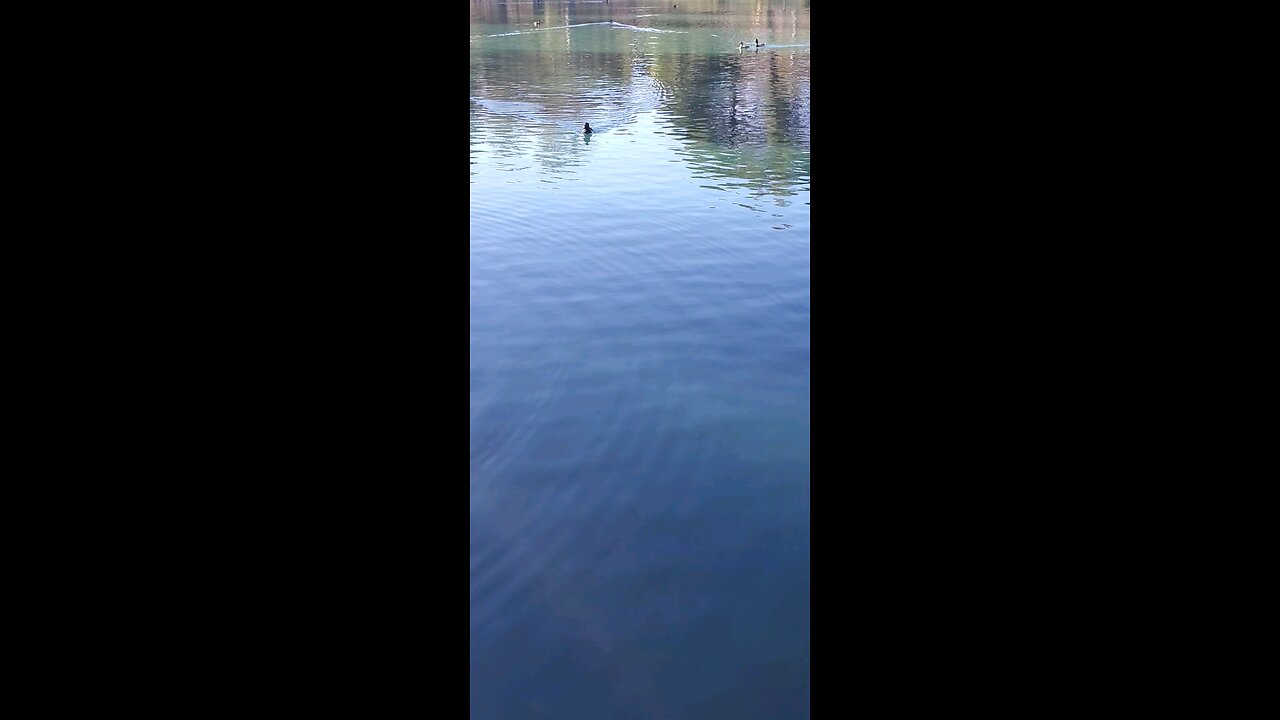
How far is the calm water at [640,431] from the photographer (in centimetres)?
359

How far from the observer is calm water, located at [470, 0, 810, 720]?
3.59 meters

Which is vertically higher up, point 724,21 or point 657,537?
point 724,21

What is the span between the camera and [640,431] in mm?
5238
